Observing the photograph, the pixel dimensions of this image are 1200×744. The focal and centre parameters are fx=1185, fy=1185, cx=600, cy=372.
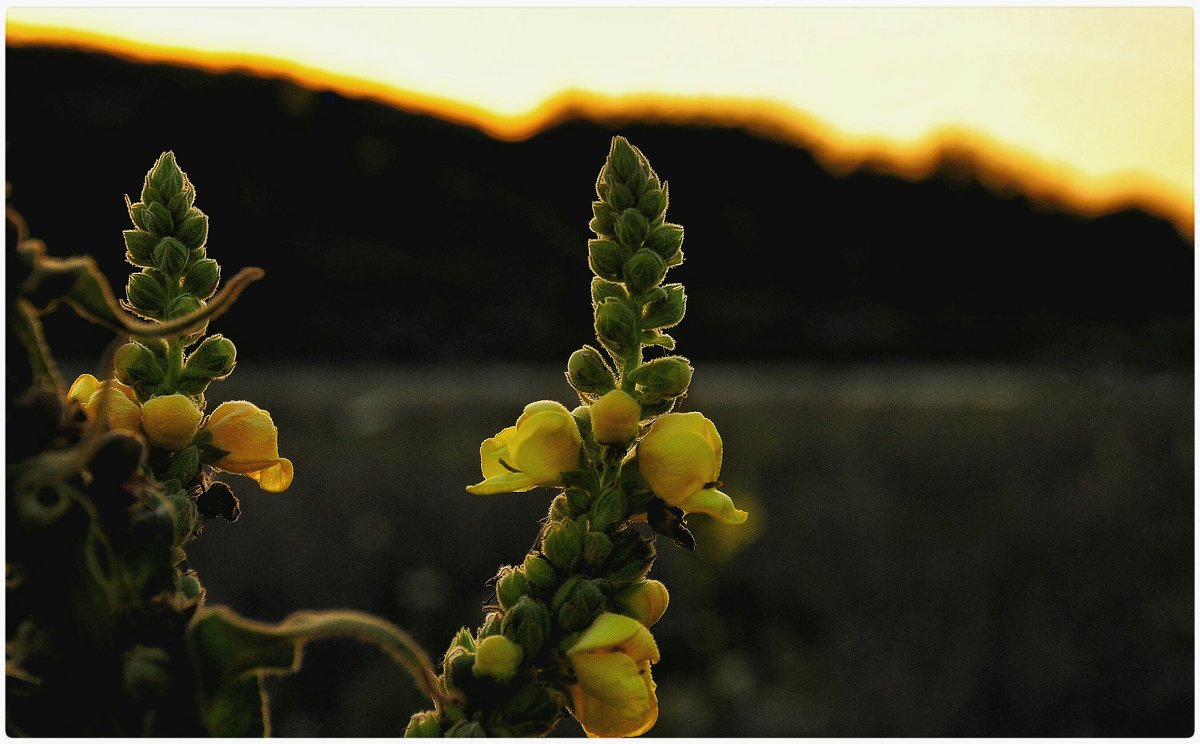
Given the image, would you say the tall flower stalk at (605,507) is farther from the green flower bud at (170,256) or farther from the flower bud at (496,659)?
the green flower bud at (170,256)

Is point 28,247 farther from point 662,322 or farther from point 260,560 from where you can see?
point 260,560

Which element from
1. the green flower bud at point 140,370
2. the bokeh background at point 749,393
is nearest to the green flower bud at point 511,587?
the green flower bud at point 140,370

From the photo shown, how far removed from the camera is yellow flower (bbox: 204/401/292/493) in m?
0.65

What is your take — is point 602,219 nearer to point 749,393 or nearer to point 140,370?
point 140,370

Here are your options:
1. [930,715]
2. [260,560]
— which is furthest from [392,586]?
[930,715]

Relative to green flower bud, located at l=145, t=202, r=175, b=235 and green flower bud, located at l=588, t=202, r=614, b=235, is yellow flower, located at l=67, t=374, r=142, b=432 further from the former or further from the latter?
green flower bud, located at l=588, t=202, r=614, b=235

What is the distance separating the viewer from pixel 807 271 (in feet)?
23.4

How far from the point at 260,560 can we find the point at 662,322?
184 inches

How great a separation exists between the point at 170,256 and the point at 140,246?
30 millimetres

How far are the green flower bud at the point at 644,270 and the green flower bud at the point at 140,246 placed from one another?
27 centimetres

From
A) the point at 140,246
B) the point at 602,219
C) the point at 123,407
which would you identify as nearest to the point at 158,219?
the point at 140,246

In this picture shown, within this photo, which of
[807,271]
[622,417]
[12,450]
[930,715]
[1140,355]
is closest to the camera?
[12,450]

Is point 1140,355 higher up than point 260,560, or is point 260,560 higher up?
point 1140,355

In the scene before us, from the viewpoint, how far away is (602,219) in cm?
66
